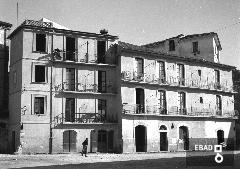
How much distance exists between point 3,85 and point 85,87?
974cm

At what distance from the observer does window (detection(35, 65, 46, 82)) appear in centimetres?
3500

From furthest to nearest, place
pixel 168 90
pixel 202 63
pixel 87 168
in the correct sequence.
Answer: pixel 202 63, pixel 168 90, pixel 87 168

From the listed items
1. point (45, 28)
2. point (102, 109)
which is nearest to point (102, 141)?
point (102, 109)

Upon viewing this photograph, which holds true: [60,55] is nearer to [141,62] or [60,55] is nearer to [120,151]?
[141,62]

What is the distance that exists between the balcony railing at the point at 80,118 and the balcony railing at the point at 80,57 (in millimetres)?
5618

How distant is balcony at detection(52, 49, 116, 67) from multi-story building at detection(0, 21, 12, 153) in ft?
24.8

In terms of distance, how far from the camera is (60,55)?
35969mm

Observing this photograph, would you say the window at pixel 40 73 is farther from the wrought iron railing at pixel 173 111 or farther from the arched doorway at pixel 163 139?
the arched doorway at pixel 163 139

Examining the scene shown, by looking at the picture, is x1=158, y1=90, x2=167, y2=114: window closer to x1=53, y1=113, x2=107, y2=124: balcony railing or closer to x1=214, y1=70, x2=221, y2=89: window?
x1=53, y1=113, x2=107, y2=124: balcony railing

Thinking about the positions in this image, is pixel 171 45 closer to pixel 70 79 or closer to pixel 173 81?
pixel 173 81

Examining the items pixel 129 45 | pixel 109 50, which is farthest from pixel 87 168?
pixel 129 45

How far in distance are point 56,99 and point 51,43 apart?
5.72 meters

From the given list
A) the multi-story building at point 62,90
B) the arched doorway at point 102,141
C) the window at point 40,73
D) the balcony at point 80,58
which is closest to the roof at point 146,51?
the multi-story building at point 62,90

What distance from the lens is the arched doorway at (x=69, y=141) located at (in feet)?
115
